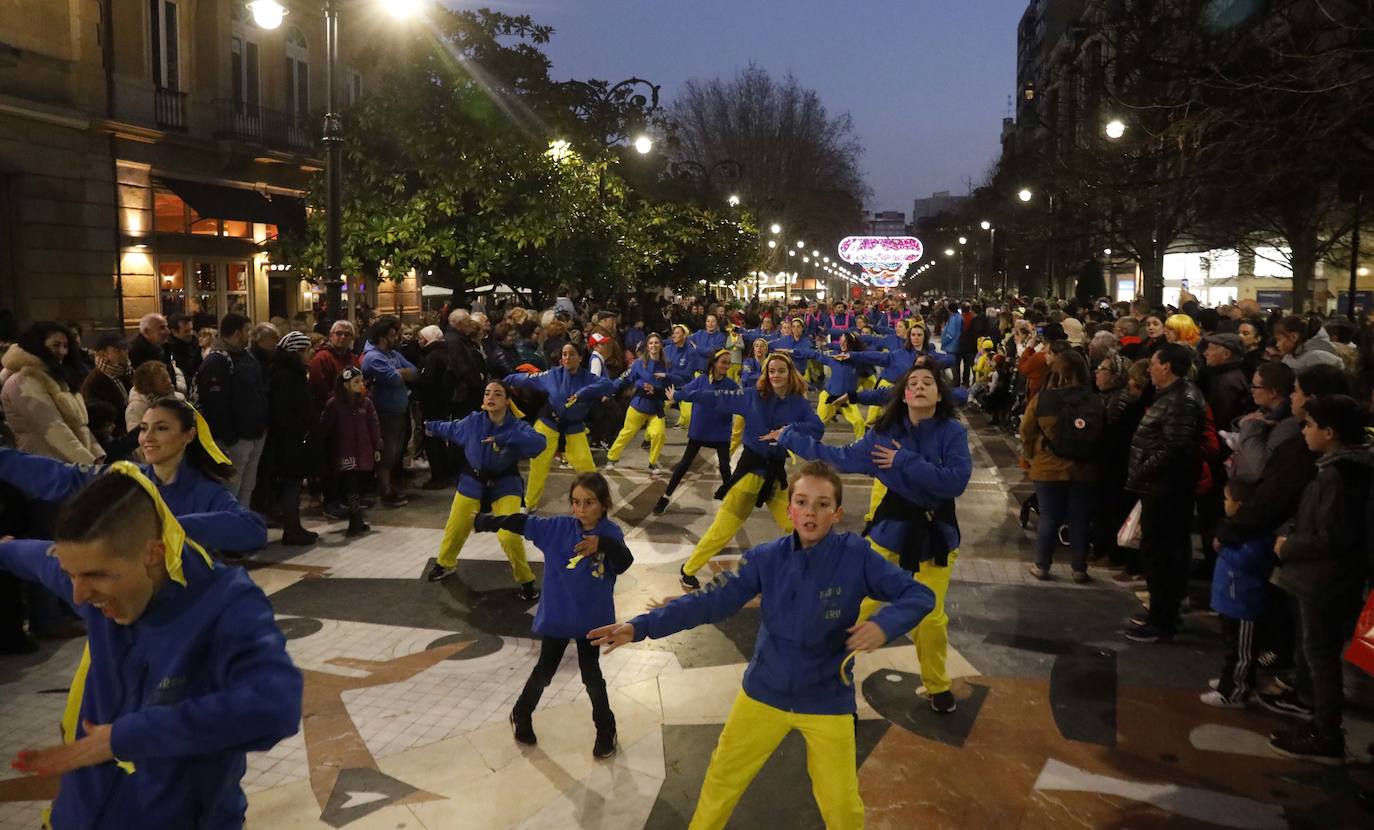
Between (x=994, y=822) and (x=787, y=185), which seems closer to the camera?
(x=994, y=822)

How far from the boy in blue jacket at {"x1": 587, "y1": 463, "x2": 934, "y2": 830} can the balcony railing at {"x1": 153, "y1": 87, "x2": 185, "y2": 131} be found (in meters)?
20.3

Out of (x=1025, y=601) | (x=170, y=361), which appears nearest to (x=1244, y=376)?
(x=1025, y=601)

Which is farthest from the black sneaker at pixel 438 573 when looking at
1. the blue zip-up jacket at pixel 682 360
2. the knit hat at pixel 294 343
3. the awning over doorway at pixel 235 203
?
the awning over doorway at pixel 235 203

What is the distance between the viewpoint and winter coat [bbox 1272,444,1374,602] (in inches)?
196

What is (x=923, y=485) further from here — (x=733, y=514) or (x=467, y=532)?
(x=467, y=532)

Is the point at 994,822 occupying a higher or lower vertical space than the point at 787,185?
lower

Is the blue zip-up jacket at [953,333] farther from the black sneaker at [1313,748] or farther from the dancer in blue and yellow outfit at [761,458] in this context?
the black sneaker at [1313,748]

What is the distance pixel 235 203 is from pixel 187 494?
775 inches

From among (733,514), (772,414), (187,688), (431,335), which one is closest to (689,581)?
(733,514)

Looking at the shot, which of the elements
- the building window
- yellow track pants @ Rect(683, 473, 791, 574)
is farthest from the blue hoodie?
the building window

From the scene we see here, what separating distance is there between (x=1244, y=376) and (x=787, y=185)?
155ft

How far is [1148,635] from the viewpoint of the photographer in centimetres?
689

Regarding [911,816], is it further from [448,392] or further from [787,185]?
[787,185]

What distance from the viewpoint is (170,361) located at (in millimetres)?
10984
